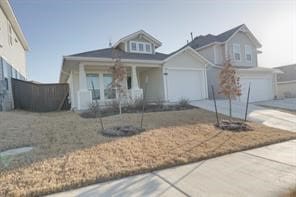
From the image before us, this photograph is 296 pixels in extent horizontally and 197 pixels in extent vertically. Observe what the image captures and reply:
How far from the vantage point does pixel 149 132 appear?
8.48 metres

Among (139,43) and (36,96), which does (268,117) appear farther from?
(36,96)

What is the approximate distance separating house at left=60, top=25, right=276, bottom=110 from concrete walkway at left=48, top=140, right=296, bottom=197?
9180 millimetres

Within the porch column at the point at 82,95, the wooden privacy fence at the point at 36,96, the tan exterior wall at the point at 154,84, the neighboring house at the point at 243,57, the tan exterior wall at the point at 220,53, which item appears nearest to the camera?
the porch column at the point at 82,95

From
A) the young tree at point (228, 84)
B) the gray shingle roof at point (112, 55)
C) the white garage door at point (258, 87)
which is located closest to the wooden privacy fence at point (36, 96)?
the gray shingle roof at point (112, 55)

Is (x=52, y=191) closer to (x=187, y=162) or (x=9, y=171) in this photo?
(x=9, y=171)

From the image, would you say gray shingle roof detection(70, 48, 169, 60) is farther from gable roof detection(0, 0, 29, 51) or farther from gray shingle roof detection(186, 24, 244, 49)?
gray shingle roof detection(186, 24, 244, 49)

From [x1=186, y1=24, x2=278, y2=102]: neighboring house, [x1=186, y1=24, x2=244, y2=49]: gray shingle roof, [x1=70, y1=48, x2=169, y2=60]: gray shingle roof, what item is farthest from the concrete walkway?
[x1=186, y1=24, x2=244, y2=49]: gray shingle roof

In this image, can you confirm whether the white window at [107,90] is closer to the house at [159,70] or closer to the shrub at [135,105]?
the house at [159,70]

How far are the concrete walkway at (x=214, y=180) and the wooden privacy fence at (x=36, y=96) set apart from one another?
504 inches

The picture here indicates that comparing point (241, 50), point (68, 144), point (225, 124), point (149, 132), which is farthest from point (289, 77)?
point (68, 144)

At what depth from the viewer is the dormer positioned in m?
18.6

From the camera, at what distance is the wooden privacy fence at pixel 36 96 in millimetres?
15539

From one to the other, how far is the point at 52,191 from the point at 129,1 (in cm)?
1120

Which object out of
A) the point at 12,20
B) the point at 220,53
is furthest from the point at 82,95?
the point at 220,53
